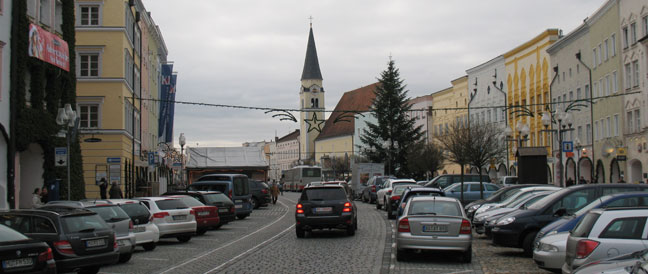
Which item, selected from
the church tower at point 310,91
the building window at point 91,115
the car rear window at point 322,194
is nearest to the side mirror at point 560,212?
the car rear window at point 322,194

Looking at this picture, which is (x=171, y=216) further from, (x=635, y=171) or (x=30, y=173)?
(x=635, y=171)

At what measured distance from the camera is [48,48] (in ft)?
111

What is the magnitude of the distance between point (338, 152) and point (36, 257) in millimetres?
136107

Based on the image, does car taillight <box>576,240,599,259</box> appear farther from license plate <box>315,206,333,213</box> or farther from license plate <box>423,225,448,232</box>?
license plate <box>315,206,333,213</box>

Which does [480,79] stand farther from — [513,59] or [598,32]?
[598,32]

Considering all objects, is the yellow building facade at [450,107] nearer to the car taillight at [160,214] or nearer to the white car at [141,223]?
the car taillight at [160,214]

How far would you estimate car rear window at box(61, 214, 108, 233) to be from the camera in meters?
14.5

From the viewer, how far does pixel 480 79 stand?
8981 cm

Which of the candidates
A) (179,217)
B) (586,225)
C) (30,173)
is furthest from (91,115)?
(586,225)

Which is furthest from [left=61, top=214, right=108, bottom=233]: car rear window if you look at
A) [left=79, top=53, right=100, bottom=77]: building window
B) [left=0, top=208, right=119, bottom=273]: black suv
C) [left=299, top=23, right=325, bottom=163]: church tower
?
[left=299, top=23, right=325, bottom=163]: church tower

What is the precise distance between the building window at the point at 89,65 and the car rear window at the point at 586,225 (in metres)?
39.6

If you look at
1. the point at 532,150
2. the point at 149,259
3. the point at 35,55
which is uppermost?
the point at 35,55

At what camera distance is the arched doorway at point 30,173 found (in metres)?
34.4

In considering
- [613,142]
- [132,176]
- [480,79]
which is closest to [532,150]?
[613,142]
